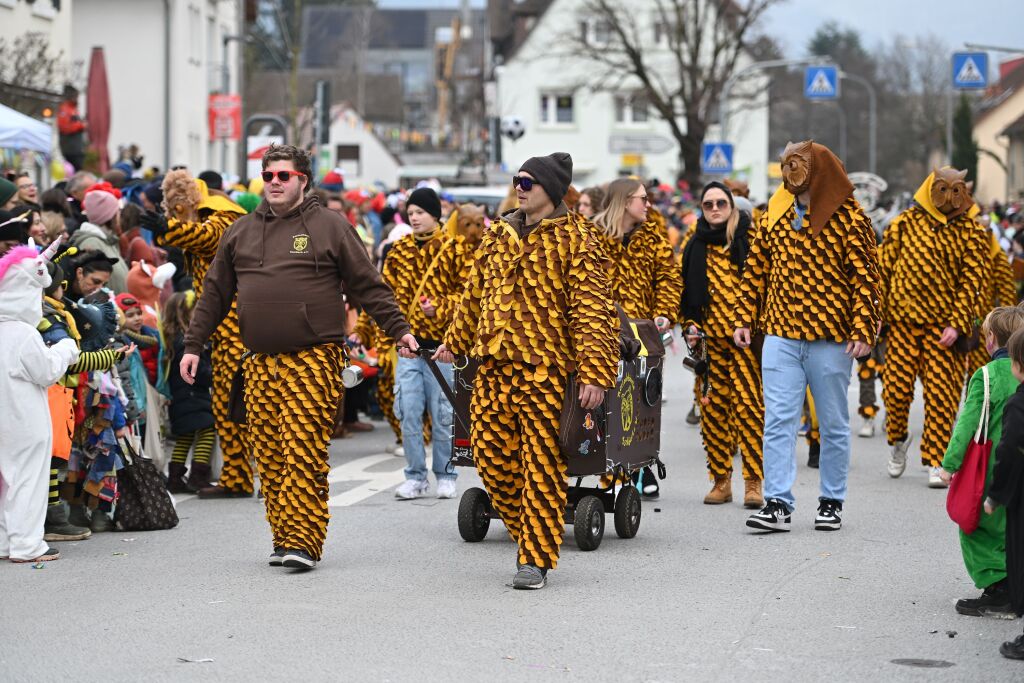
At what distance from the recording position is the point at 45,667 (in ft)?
21.5

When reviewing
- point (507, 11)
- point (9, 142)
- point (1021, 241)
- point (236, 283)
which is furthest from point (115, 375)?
point (507, 11)

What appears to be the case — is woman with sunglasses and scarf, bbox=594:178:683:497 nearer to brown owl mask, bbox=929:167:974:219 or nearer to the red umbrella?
brown owl mask, bbox=929:167:974:219

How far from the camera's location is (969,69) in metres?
36.3

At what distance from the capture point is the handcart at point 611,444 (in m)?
8.82

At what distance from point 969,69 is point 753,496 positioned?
89.8 ft

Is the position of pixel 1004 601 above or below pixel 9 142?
below

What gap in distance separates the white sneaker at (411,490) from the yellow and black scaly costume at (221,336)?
1003 mm

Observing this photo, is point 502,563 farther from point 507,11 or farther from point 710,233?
point 507,11

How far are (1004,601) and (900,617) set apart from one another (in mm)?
469

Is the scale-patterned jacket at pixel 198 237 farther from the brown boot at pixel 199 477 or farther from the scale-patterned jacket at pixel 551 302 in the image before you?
the scale-patterned jacket at pixel 551 302

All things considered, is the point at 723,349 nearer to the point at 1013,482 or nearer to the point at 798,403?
the point at 798,403

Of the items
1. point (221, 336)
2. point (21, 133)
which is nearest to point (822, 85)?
point (21, 133)

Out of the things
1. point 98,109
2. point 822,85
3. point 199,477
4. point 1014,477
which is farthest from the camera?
point 822,85

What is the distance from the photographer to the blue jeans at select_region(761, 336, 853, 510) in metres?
9.81
